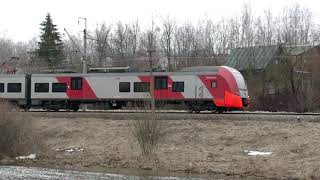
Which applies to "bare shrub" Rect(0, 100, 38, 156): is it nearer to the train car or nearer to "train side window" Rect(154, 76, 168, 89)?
"train side window" Rect(154, 76, 168, 89)

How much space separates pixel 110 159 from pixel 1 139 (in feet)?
19.5

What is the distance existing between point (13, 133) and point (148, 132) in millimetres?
7758

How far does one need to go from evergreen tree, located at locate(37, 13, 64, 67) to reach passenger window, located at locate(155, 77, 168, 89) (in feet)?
158

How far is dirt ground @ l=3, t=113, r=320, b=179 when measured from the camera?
72.8 feet

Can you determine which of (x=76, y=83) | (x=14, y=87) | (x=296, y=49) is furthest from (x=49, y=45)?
(x=76, y=83)

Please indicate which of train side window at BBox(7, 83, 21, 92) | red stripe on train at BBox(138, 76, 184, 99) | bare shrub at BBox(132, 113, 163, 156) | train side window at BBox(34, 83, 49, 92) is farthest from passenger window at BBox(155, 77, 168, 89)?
bare shrub at BBox(132, 113, 163, 156)

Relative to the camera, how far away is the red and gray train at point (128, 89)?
34.8m

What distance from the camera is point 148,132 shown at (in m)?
24.3

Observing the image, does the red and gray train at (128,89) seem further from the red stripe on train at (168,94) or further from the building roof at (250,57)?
the building roof at (250,57)

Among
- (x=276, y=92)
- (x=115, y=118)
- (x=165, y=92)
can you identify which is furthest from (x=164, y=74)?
(x=276, y=92)

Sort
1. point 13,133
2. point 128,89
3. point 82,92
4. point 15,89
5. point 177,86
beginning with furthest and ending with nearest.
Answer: point 15,89 → point 82,92 → point 128,89 → point 177,86 → point 13,133

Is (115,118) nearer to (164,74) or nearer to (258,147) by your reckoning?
(164,74)

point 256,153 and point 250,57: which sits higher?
point 250,57

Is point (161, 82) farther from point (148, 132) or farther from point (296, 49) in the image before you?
point (296, 49)
